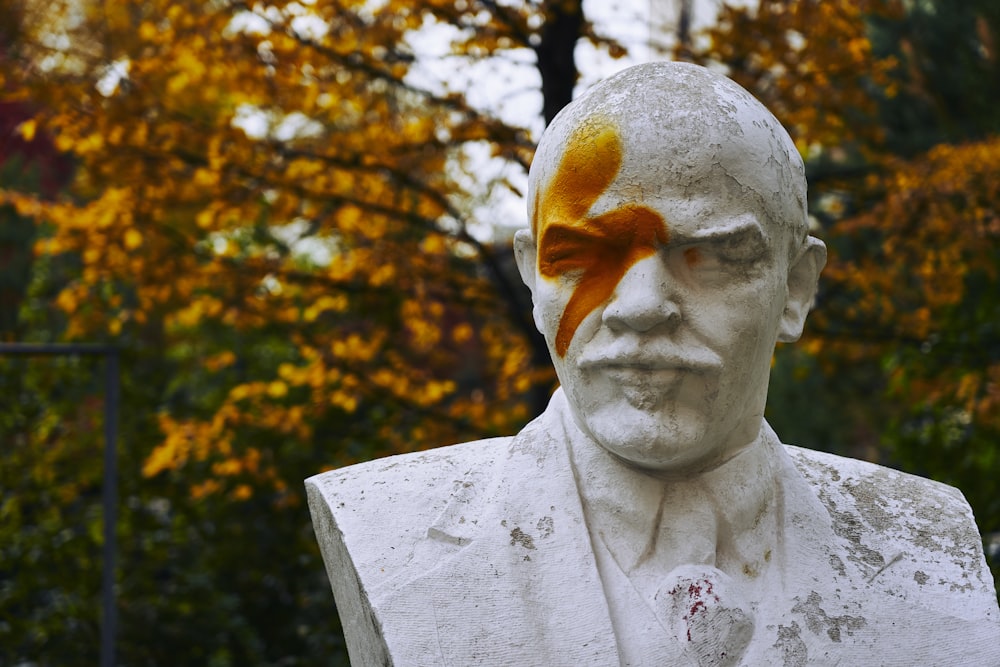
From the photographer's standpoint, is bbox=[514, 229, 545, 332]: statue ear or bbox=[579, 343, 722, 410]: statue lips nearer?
bbox=[579, 343, 722, 410]: statue lips

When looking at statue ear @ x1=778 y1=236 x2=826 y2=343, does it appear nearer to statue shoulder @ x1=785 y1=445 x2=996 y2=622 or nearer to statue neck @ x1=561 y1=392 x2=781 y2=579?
statue neck @ x1=561 y1=392 x2=781 y2=579

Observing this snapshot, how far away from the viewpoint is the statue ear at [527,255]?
2174mm

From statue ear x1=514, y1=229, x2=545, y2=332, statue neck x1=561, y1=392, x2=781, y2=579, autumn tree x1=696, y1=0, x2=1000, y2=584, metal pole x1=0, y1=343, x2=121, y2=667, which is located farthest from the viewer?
metal pole x1=0, y1=343, x2=121, y2=667

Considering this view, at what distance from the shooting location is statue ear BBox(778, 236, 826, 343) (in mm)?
2121

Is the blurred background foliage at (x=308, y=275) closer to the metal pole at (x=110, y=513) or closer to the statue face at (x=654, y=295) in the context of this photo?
the metal pole at (x=110, y=513)

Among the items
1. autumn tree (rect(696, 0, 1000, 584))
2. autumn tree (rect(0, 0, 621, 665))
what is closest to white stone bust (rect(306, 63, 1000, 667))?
autumn tree (rect(696, 0, 1000, 584))

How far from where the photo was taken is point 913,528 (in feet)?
7.56

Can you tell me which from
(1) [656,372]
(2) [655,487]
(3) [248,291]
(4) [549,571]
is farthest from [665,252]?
(3) [248,291]

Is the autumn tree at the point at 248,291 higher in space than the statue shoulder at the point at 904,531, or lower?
higher

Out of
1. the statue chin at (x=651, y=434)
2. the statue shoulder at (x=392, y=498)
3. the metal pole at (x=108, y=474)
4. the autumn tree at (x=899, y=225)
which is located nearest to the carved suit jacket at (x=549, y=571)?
the statue shoulder at (x=392, y=498)

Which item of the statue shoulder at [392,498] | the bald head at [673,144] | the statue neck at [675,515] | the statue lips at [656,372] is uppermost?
A: the bald head at [673,144]

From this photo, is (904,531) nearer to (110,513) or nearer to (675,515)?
(675,515)

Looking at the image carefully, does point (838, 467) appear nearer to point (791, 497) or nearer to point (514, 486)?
point (791, 497)

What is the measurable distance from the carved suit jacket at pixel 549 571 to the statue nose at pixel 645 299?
323 millimetres
